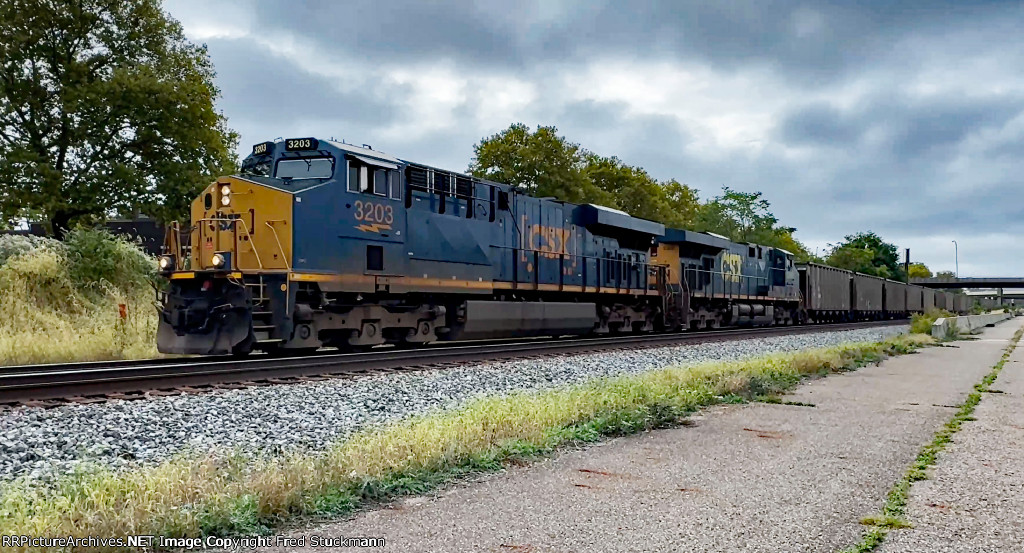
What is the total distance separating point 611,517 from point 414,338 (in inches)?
457

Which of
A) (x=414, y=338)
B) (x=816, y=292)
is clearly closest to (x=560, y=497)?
(x=414, y=338)

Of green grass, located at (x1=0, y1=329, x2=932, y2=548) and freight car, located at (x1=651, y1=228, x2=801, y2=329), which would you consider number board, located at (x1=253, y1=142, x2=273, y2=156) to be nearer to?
green grass, located at (x1=0, y1=329, x2=932, y2=548)

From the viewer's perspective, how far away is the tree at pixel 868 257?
10094 centimetres

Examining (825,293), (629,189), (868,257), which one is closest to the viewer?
(825,293)

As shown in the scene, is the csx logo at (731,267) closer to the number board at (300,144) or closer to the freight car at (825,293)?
the freight car at (825,293)

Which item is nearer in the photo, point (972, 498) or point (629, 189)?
point (972, 498)

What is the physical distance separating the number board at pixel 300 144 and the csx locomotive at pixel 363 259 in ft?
0.07

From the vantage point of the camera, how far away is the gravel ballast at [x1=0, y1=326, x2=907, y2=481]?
584cm

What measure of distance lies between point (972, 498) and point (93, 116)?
28358mm

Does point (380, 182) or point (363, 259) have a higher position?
point (380, 182)

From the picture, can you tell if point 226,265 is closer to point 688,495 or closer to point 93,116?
point 688,495

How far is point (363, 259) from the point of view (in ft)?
46.6

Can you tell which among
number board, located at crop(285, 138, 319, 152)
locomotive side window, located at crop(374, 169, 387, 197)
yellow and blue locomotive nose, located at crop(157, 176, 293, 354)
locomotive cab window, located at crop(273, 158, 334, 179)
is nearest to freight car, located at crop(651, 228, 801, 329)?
locomotive side window, located at crop(374, 169, 387, 197)

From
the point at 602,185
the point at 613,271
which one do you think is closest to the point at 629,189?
the point at 602,185
